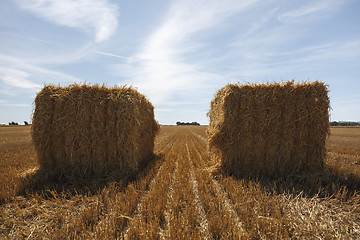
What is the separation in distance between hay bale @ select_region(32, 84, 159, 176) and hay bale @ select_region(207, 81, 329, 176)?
11.1ft

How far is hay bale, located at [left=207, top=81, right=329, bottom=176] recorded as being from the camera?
5.57 meters

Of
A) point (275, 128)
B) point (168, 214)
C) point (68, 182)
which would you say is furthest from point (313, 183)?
point (68, 182)

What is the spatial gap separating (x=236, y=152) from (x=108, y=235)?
4606 millimetres

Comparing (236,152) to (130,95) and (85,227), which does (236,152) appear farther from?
(85,227)

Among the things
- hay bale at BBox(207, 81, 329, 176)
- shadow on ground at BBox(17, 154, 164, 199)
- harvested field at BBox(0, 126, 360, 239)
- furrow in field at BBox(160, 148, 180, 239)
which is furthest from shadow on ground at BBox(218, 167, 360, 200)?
Answer: shadow on ground at BBox(17, 154, 164, 199)

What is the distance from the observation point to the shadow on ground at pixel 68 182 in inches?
169

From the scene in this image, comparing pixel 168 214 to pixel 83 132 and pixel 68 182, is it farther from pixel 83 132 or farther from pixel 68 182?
pixel 83 132

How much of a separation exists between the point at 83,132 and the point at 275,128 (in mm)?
6462

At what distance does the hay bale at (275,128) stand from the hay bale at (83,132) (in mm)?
3370

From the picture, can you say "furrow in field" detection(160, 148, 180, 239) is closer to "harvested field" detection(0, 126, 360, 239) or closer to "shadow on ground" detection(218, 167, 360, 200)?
"harvested field" detection(0, 126, 360, 239)

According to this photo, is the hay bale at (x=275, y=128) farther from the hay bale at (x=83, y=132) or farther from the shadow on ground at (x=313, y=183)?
the hay bale at (x=83, y=132)

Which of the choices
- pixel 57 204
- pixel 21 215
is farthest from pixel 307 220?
pixel 21 215

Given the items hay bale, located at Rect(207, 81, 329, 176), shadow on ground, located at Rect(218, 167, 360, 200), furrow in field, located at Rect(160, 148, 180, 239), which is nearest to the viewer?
furrow in field, located at Rect(160, 148, 180, 239)

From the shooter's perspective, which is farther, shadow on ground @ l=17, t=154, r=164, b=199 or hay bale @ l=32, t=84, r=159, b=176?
hay bale @ l=32, t=84, r=159, b=176
